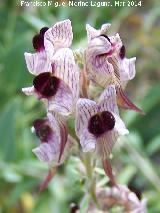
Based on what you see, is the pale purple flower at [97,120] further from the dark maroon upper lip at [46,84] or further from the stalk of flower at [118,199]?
the stalk of flower at [118,199]

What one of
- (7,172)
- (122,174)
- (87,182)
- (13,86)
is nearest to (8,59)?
A: (13,86)

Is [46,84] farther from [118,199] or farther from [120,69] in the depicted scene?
[118,199]

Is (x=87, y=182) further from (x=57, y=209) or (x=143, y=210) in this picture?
(x=57, y=209)

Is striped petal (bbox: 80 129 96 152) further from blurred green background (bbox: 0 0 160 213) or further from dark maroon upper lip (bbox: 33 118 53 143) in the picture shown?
blurred green background (bbox: 0 0 160 213)

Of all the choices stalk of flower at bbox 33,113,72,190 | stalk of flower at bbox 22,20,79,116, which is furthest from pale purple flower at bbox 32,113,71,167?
stalk of flower at bbox 22,20,79,116

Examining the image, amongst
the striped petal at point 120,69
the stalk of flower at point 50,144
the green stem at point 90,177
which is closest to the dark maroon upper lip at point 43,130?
the stalk of flower at point 50,144
